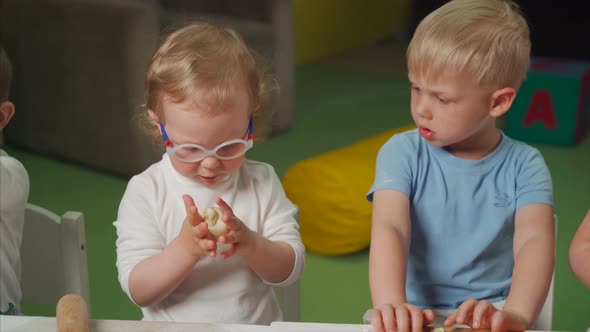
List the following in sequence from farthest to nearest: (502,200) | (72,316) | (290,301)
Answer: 1. (290,301)
2. (502,200)
3. (72,316)

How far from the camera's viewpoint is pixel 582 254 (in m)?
1.09

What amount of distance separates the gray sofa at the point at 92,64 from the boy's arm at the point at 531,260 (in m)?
1.63

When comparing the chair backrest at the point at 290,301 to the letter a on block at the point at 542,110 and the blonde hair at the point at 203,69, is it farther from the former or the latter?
the letter a on block at the point at 542,110

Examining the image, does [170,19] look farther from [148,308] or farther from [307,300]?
[148,308]

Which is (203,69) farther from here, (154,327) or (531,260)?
(531,260)

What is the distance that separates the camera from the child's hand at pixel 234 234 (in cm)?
100

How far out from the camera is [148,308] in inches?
46.4

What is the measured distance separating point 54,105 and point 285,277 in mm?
2066

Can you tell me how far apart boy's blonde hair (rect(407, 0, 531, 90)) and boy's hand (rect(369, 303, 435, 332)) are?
1.14 feet

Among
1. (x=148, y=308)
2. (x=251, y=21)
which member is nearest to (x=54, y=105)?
(x=251, y=21)

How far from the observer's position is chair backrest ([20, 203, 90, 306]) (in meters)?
1.27

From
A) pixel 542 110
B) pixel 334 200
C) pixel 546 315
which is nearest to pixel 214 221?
pixel 546 315

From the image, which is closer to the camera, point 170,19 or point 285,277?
point 285,277

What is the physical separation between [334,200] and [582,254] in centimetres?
118
